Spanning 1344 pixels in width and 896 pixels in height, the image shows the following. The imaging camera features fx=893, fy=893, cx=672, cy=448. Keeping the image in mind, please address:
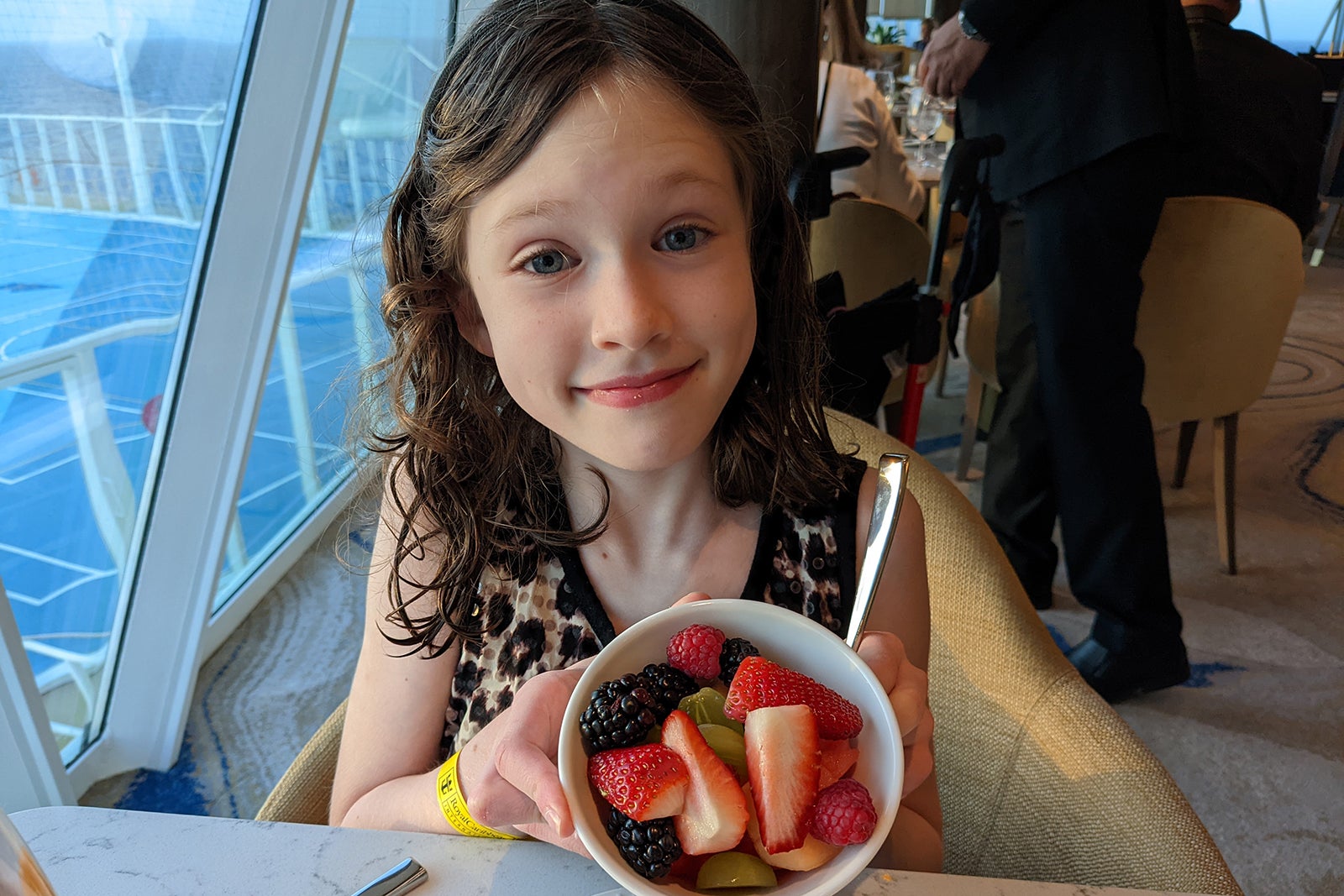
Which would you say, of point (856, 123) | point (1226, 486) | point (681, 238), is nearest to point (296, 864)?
point (681, 238)

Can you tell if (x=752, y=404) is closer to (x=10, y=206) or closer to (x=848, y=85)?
(x=10, y=206)

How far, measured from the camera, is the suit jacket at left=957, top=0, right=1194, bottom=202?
1726 millimetres

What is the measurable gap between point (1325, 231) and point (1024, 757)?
6.27 m

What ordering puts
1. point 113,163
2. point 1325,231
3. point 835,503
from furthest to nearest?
1. point 1325,231
2. point 113,163
3. point 835,503

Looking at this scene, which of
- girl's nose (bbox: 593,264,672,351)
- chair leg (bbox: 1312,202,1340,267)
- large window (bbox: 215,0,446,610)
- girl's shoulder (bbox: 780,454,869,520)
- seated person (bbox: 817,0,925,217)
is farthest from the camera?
chair leg (bbox: 1312,202,1340,267)

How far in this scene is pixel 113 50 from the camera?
1504 mm

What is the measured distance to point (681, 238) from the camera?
821 mm

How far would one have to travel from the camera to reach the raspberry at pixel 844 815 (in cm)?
53

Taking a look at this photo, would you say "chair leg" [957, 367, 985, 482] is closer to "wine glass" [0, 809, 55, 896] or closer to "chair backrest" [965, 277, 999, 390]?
"chair backrest" [965, 277, 999, 390]

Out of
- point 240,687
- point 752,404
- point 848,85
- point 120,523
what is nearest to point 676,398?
point 752,404

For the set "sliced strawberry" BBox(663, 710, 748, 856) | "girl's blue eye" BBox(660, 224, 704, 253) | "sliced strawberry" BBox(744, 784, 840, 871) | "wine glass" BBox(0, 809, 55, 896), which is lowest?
"sliced strawberry" BBox(744, 784, 840, 871)

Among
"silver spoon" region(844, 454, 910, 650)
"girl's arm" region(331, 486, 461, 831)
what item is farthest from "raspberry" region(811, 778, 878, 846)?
"girl's arm" region(331, 486, 461, 831)

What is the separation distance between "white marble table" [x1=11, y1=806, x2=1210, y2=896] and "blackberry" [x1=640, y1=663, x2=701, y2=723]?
13 cm

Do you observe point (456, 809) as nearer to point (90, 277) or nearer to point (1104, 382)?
point (90, 277)
